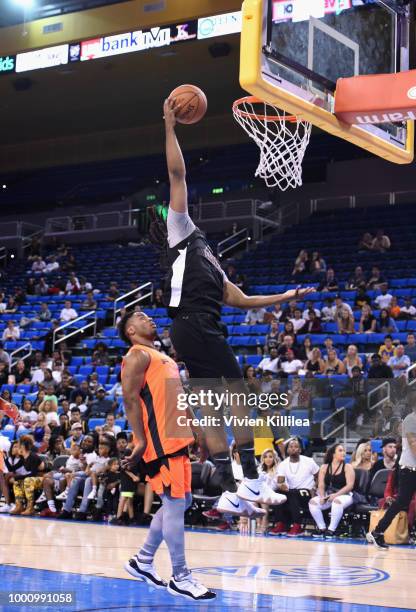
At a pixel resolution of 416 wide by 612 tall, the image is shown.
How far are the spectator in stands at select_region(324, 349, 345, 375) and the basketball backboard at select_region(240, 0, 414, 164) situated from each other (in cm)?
586

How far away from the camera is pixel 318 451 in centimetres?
1080

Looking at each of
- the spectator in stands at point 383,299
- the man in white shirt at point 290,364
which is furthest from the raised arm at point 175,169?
the spectator in stands at point 383,299

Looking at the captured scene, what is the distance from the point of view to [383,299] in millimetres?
15641

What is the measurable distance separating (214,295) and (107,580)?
282cm

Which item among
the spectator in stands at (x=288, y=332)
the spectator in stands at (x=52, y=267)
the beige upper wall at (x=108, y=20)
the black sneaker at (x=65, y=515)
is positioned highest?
the beige upper wall at (x=108, y=20)

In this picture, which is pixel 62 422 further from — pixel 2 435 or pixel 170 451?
pixel 170 451

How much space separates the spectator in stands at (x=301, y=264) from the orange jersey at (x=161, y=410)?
12780mm

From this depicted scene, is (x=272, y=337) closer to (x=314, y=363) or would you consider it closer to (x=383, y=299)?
(x=383, y=299)

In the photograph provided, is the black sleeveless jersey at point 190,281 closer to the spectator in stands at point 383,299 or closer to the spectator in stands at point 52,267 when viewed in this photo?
the spectator in stands at point 383,299

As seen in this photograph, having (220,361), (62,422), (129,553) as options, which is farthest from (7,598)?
(62,422)

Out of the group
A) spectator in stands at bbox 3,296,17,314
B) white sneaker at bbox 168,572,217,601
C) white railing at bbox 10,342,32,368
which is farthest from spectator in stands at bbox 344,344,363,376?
spectator in stands at bbox 3,296,17,314

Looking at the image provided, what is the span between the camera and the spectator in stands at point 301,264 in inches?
720

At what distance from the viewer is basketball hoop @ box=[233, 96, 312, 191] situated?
7.14 meters

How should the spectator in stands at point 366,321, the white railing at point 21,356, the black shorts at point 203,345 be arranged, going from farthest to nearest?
the white railing at point 21,356 < the spectator in stands at point 366,321 < the black shorts at point 203,345
